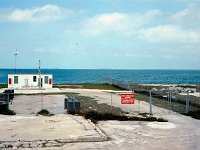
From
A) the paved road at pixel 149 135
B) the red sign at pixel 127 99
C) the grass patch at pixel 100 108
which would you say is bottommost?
the paved road at pixel 149 135

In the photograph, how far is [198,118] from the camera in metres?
18.9

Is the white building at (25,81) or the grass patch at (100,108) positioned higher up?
the white building at (25,81)

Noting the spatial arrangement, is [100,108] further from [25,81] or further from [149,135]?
[25,81]

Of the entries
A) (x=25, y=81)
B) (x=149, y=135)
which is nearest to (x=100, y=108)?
(x=149, y=135)

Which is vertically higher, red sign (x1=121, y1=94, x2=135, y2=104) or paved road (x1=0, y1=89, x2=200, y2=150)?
red sign (x1=121, y1=94, x2=135, y2=104)

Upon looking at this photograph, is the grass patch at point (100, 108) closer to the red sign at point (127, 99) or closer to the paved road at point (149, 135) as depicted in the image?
the red sign at point (127, 99)

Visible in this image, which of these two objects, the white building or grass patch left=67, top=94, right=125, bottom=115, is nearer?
grass patch left=67, top=94, right=125, bottom=115

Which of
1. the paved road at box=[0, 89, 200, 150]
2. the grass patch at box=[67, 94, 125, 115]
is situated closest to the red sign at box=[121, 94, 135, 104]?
the grass patch at box=[67, 94, 125, 115]

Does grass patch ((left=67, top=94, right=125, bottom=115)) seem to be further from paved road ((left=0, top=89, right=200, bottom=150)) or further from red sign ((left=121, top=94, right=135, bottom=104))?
paved road ((left=0, top=89, right=200, bottom=150))

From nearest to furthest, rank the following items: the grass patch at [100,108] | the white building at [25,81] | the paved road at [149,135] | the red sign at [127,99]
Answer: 1. the paved road at [149,135]
2. the red sign at [127,99]
3. the grass patch at [100,108]
4. the white building at [25,81]

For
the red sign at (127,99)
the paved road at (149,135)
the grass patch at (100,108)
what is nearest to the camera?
the paved road at (149,135)

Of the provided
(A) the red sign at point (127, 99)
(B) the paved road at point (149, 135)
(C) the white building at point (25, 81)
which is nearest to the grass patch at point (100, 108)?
(A) the red sign at point (127, 99)

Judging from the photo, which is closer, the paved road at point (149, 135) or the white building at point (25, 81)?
the paved road at point (149, 135)

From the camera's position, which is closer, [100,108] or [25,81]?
[100,108]
